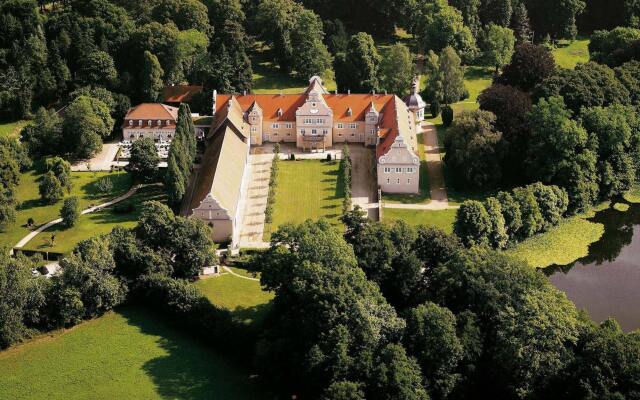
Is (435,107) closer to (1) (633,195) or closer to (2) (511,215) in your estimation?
(1) (633,195)

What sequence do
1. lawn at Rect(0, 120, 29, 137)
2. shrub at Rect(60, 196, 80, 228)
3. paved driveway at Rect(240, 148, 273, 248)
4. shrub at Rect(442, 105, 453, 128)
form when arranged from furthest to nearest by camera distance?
shrub at Rect(442, 105, 453, 128) < lawn at Rect(0, 120, 29, 137) < shrub at Rect(60, 196, 80, 228) < paved driveway at Rect(240, 148, 273, 248)

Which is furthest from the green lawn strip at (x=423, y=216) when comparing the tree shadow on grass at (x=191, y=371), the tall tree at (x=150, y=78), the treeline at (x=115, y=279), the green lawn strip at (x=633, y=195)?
the tall tree at (x=150, y=78)

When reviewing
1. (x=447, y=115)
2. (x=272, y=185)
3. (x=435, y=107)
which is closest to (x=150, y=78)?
(x=272, y=185)

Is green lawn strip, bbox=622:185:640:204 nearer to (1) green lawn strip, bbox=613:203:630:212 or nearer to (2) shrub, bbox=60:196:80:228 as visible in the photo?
(1) green lawn strip, bbox=613:203:630:212

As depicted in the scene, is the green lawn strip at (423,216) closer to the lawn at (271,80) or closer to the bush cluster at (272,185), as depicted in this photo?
the bush cluster at (272,185)

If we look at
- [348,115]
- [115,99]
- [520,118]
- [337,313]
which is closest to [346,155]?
[348,115]

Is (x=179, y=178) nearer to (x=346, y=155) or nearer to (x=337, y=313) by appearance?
(x=346, y=155)

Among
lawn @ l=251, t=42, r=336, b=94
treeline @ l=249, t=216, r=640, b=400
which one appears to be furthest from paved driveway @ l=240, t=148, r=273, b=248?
lawn @ l=251, t=42, r=336, b=94
